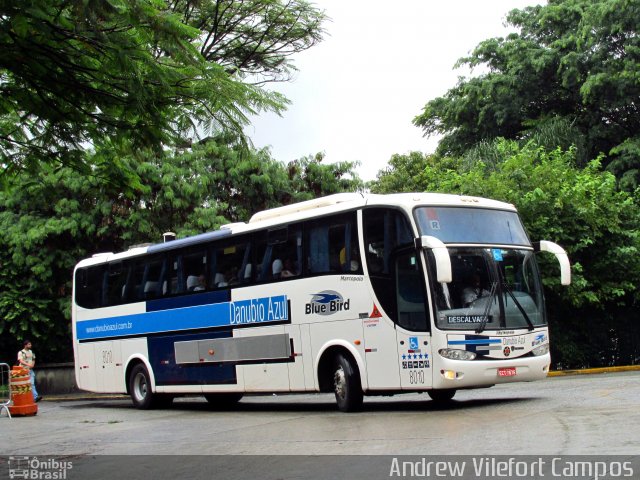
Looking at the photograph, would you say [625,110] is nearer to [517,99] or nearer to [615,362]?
[517,99]

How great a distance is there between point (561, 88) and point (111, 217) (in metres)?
20.6

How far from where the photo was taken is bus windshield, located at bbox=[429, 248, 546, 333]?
13602 millimetres

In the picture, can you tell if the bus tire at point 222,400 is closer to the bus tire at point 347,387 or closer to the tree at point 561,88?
Result: the bus tire at point 347,387

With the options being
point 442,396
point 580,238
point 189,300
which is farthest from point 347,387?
point 580,238

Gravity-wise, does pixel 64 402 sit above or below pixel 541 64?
below

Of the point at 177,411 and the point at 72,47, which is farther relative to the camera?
the point at 177,411

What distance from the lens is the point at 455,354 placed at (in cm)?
1345

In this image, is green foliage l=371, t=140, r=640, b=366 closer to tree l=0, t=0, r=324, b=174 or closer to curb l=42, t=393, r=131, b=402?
curb l=42, t=393, r=131, b=402

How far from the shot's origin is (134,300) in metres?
20.1

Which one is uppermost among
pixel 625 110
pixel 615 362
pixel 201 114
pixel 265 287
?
pixel 625 110

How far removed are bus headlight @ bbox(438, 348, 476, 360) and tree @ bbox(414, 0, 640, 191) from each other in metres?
21.9

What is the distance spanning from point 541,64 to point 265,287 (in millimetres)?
23851

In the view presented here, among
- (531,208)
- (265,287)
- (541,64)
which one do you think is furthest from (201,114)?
(541,64)

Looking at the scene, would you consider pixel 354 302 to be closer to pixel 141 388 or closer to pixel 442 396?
pixel 442 396
